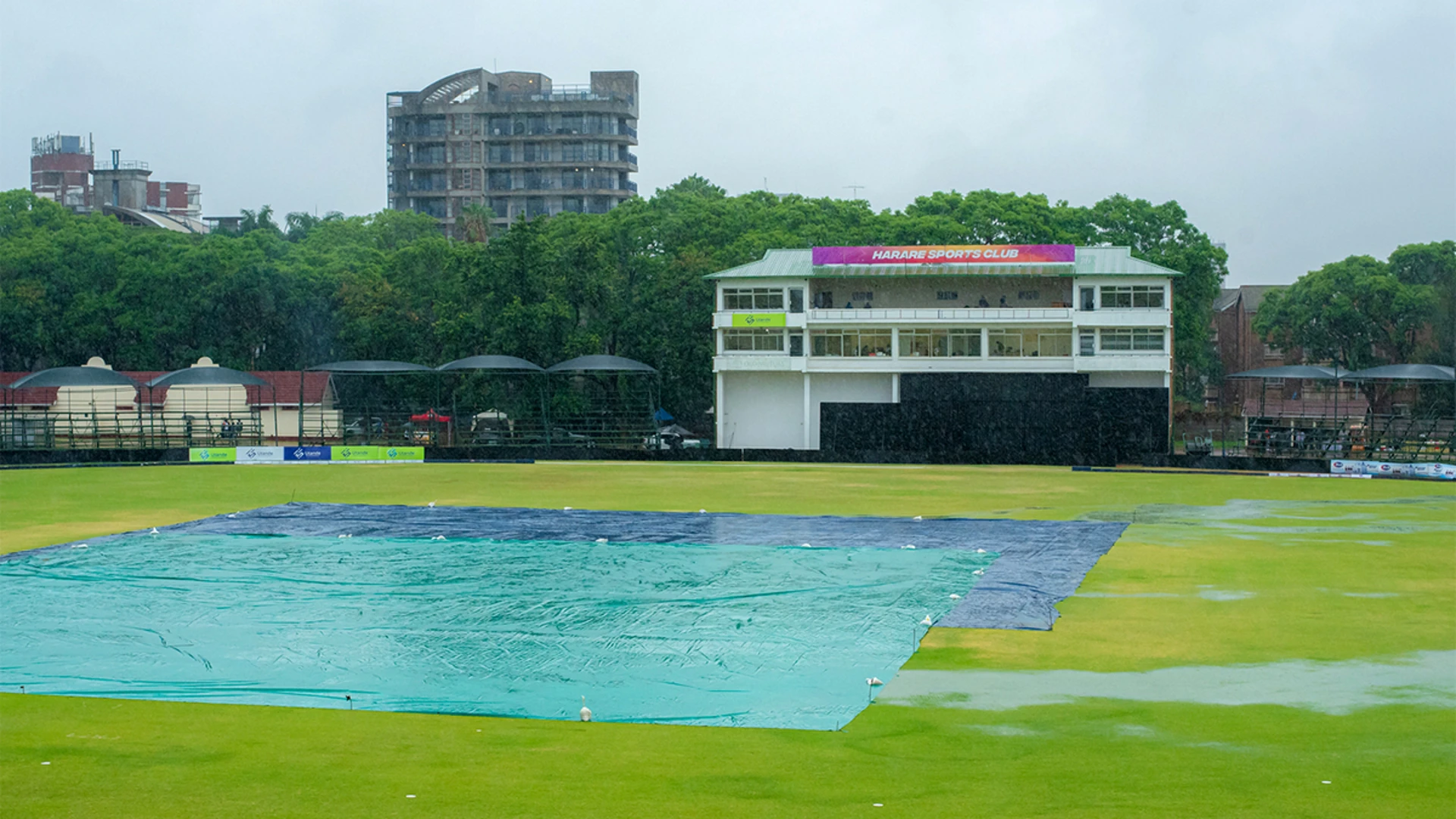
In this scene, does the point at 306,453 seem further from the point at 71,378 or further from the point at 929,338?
the point at 929,338

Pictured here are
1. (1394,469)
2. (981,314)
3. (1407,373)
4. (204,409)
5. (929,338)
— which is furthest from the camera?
(204,409)

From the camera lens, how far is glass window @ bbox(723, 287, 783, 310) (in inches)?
2694

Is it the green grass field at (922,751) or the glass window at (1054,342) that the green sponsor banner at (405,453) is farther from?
the green grass field at (922,751)

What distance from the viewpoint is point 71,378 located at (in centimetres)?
5938

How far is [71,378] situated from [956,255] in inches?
1641

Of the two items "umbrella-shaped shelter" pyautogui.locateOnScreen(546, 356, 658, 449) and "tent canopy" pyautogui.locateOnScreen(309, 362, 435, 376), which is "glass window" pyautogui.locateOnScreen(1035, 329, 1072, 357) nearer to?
"umbrella-shaped shelter" pyautogui.locateOnScreen(546, 356, 658, 449)

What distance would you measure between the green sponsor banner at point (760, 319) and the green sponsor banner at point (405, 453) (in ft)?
56.9

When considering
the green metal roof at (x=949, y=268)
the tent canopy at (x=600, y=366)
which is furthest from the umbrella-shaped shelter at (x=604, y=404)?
the green metal roof at (x=949, y=268)

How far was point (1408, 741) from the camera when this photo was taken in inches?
511

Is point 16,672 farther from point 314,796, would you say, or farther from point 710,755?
point 710,755

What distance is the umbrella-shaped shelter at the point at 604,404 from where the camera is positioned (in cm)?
6888

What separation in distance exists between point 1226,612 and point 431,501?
2597 centimetres

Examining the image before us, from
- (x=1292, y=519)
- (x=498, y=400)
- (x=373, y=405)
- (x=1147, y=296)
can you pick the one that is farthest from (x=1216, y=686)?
(x=373, y=405)

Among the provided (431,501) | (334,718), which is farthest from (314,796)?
(431,501)
